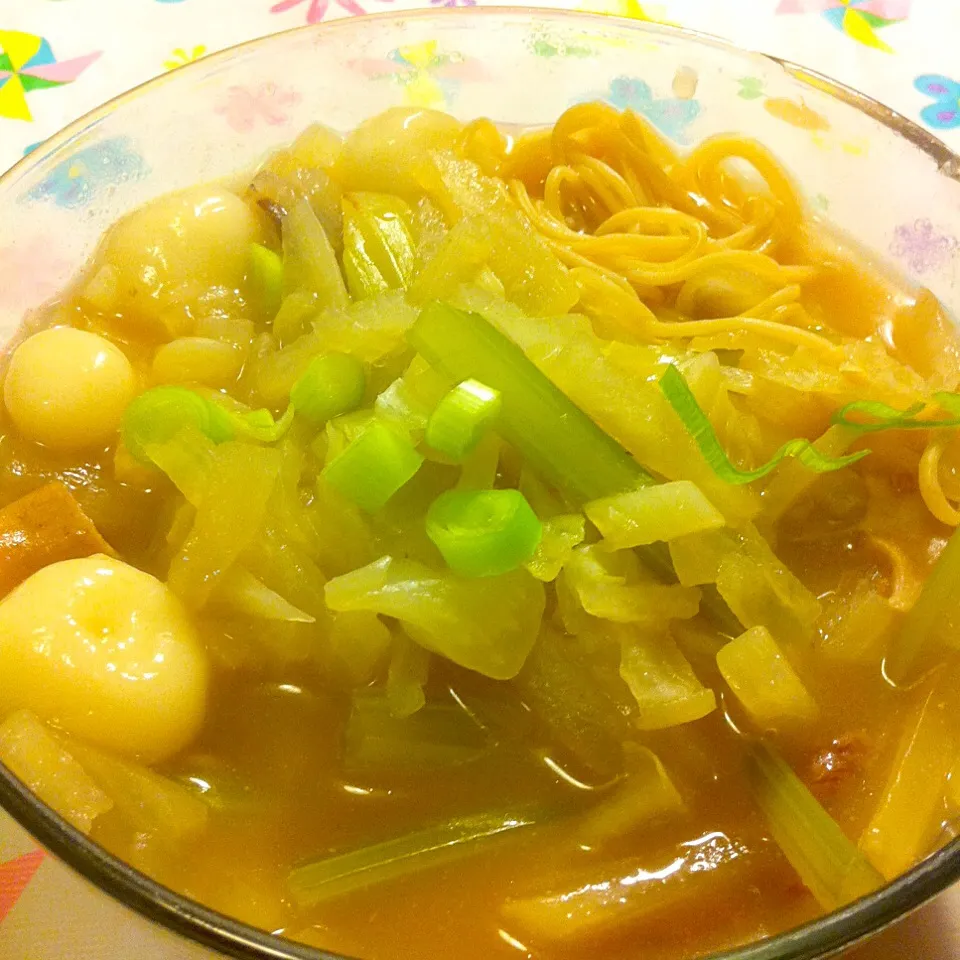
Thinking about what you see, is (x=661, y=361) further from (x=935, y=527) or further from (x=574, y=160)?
(x=574, y=160)

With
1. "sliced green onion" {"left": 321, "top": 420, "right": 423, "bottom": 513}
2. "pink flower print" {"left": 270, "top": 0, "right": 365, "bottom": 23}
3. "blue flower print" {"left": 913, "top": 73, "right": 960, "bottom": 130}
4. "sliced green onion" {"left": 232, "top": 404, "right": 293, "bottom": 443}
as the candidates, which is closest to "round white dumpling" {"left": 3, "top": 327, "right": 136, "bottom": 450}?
"sliced green onion" {"left": 232, "top": 404, "right": 293, "bottom": 443}

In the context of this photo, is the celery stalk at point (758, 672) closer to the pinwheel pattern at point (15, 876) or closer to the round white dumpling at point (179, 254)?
the pinwheel pattern at point (15, 876)

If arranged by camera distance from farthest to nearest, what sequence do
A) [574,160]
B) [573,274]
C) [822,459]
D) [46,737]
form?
[574,160], [573,274], [822,459], [46,737]

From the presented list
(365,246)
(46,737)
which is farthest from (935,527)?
(46,737)

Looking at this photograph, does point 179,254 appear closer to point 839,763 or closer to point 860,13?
point 839,763

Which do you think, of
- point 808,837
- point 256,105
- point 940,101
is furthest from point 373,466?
point 940,101

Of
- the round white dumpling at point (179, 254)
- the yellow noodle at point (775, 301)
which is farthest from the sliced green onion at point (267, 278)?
the yellow noodle at point (775, 301)

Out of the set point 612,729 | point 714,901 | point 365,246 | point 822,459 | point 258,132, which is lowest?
point 714,901
